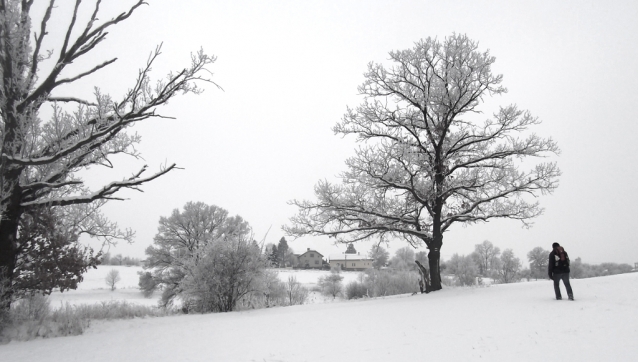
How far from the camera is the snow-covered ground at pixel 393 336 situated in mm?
5453

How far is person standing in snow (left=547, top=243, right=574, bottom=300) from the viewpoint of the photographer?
30.5 feet

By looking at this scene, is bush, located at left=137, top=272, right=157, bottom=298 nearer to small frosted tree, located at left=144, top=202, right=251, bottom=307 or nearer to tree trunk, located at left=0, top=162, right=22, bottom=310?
small frosted tree, located at left=144, top=202, right=251, bottom=307

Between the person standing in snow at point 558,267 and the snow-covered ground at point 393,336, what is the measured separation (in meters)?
0.47

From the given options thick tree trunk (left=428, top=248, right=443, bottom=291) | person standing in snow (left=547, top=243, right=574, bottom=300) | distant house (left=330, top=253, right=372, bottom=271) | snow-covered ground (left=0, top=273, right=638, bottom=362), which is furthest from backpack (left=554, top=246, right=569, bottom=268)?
distant house (left=330, top=253, right=372, bottom=271)

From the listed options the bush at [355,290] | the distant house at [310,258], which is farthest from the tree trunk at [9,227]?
the distant house at [310,258]

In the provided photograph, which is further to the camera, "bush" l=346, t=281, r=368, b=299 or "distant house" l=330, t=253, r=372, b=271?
"distant house" l=330, t=253, r=372, b=271

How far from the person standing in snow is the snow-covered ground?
1.55ft

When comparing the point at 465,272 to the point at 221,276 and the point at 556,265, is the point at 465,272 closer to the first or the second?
the point at 556,265

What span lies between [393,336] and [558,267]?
598cm

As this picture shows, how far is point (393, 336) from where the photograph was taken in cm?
679

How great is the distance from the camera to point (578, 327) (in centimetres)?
629

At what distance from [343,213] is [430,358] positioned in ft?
30.5

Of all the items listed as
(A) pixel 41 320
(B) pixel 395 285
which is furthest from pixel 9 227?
(B) pixel 395 285

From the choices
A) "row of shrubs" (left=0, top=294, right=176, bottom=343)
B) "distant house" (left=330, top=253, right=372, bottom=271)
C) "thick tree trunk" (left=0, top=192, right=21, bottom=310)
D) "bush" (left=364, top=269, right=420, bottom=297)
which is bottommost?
"distant house" (left=330, top=253, right=372, bottom=271)
